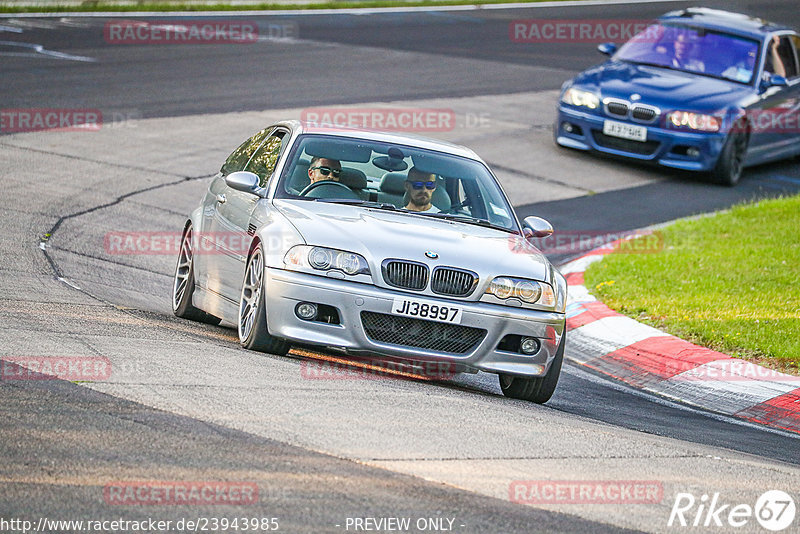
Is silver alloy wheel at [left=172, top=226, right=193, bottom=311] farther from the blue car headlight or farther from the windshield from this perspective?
the blue car headlight

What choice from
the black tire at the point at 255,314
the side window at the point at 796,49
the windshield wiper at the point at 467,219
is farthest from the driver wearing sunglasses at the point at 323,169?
the side window at the point at 796,49

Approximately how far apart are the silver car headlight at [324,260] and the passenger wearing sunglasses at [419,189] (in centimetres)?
111

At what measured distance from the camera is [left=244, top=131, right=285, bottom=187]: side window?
8672mm

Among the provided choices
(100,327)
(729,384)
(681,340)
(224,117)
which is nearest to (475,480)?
(100,327)

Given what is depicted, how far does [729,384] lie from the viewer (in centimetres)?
903

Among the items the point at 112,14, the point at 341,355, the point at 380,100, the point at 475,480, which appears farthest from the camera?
the point at 112,14

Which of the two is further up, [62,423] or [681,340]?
[62,423]

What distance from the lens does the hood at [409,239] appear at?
740cm

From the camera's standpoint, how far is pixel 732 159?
17047mm

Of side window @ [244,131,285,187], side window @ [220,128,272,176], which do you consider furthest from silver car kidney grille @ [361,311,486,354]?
side window @ [220,128,272,176]

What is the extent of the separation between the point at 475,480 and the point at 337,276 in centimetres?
224

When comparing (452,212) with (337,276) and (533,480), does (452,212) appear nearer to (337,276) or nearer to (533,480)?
(337,276)

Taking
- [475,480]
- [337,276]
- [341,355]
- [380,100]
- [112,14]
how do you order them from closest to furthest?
[475,480]
[337,276]
[341,355]
[380,100]
[112,14]

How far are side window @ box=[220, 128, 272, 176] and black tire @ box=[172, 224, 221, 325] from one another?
536 millimetres
